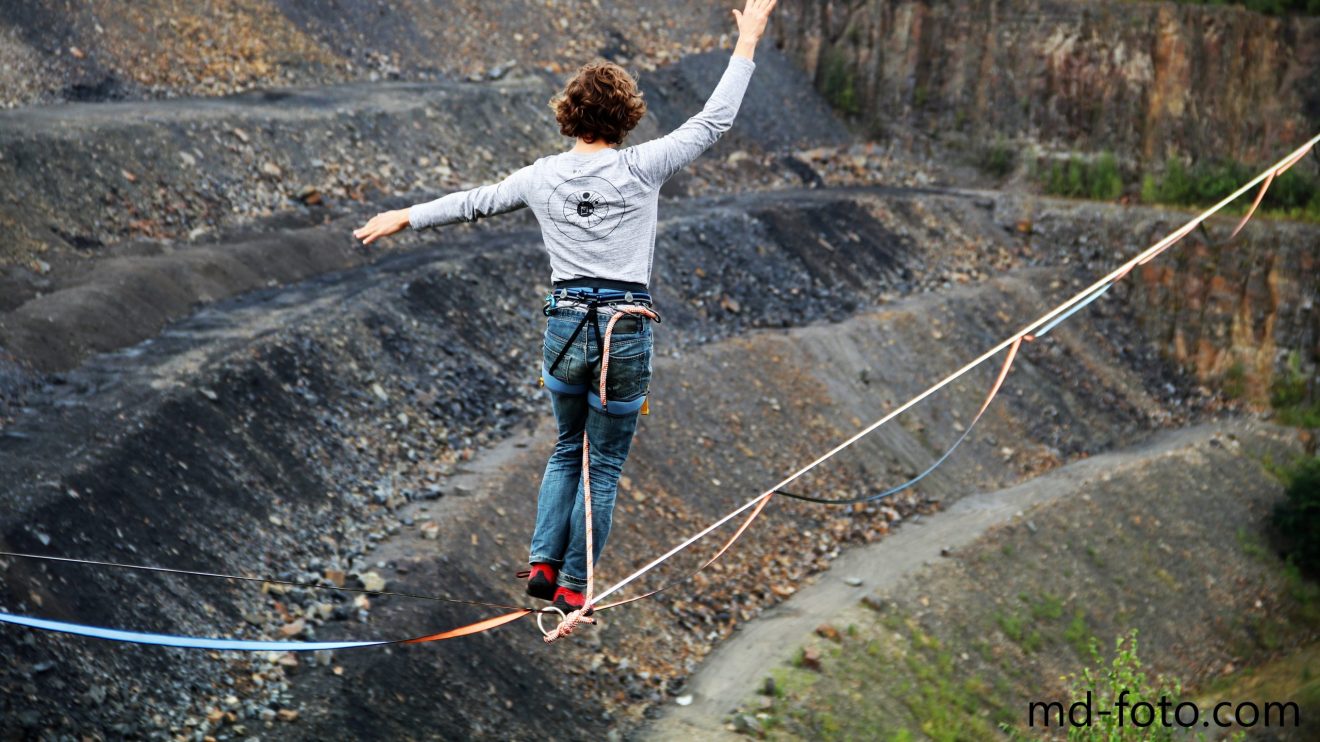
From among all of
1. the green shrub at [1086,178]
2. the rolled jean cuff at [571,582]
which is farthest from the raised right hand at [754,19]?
the green shrub at [1086,178]

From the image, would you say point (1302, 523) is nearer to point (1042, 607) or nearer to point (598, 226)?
point (1042, 607)

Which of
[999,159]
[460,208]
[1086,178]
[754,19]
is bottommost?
[1086,178]

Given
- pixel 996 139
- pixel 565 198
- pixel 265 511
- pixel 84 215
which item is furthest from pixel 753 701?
pixel 996 139

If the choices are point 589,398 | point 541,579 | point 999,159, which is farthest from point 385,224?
point 999,159

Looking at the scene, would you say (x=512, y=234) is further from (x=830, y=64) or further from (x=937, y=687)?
(x=830, y=64)

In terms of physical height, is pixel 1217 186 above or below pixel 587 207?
below

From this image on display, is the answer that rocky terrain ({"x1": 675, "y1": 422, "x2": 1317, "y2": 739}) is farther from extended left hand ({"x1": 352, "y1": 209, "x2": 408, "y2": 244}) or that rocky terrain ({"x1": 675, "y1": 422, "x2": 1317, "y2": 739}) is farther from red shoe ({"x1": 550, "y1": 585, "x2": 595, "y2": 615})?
extended left hand ({"x1": 352, "y1": 209, "x2": 408, "y2": 244})

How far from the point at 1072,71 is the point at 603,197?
31285 millimetres

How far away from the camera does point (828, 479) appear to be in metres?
22.2

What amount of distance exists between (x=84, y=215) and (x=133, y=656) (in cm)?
932

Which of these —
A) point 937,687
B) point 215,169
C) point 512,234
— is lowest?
point 937,687

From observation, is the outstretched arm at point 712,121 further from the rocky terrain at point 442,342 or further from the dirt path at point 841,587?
the dirt path at point 841,587

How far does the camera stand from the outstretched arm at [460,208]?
726cm

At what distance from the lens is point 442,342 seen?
1930cm
